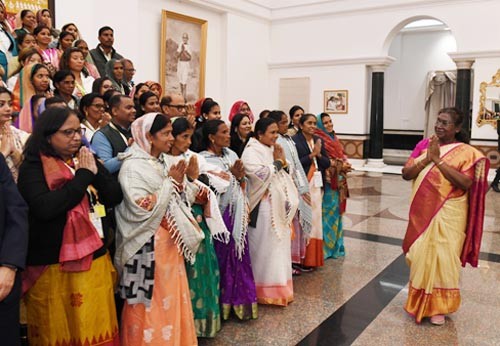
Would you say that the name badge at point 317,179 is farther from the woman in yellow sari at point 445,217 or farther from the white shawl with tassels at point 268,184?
the woman in yellow sari at point 445,217

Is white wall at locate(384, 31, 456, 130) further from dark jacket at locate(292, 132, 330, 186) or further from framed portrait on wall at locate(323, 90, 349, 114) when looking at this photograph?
dark jacket at locate(292, 132, 330, 186)

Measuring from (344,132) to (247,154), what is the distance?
10.0 metres

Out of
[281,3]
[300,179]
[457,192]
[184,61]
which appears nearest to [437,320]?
[457,192]

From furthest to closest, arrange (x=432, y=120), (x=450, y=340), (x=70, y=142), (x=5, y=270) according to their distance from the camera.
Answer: (x=432, y=120)
(x=450, y=340)
(x=70, y=142)
(x=5, y=270)

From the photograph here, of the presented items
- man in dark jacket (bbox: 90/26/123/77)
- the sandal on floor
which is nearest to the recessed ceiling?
man in dark jacket (bbox: 90/26/123/77)

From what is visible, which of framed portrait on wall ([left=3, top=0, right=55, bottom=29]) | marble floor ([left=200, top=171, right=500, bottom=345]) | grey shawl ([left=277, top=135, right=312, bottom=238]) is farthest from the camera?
framed portrait on wall ([left=3, top=0, right=55, bottom=29])

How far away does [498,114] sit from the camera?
11.1 meters

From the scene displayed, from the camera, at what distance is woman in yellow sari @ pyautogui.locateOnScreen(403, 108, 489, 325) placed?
3.36 metres

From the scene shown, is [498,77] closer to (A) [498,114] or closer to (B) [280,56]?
(A) [498,114]

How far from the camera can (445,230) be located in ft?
11.1

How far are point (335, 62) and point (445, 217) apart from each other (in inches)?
412

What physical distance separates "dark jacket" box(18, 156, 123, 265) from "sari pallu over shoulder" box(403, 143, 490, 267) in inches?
93.4

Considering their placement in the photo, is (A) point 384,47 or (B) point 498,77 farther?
(A) point 384,47

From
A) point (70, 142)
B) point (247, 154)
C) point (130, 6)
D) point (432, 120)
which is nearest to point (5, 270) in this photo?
point (70, 142)
